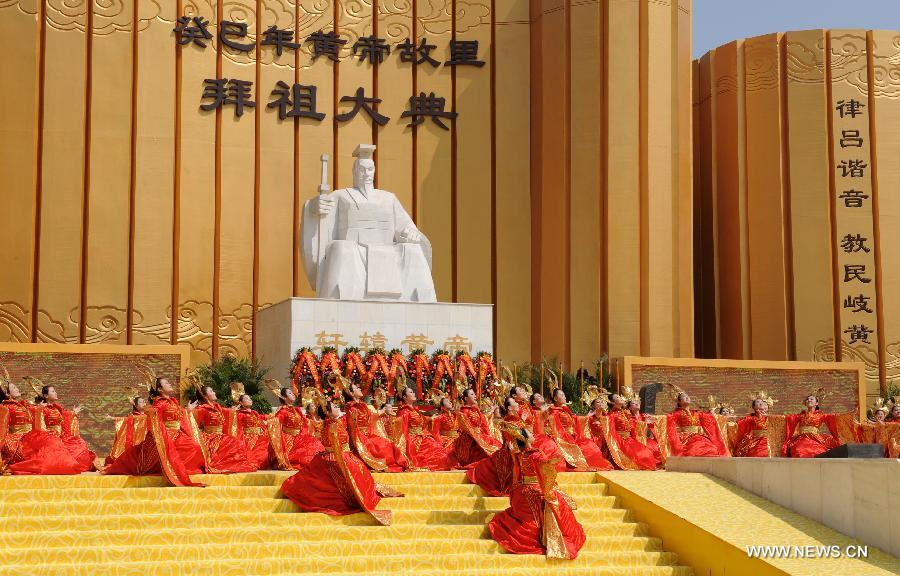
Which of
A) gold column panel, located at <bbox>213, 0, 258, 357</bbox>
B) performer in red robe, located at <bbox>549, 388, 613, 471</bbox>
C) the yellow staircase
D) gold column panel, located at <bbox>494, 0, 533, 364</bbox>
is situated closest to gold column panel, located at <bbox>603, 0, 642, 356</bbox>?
gold column panel, located at <bbox>494, 0, 533, 364</bbox>

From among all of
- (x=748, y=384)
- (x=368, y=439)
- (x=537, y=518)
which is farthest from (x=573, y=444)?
(x=748, y=384)

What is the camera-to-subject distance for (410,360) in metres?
12.6

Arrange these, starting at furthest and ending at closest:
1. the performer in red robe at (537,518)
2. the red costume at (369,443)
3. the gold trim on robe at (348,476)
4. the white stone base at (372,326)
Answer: the white stone base at (372,326) < the red costume at (369,443) < the gold trim on robe at (348,476) < the performer in red robe at (537,518)

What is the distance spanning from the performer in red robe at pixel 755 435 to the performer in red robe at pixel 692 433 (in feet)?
0.51

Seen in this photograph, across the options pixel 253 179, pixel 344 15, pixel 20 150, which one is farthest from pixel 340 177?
pixel 20 150

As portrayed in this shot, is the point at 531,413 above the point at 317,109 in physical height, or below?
below

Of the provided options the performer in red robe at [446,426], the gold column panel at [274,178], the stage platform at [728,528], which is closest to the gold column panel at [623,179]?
the gold column panel at [274,178]

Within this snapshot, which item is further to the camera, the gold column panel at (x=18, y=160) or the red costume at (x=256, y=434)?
the gold column panel at (x=18, y=160)

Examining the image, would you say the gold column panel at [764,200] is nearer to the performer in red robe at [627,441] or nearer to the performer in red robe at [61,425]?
the performer in red robe at [627,441]

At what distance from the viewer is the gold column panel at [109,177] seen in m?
15.6

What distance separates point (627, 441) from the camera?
10.3 m

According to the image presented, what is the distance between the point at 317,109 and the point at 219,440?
810 centimetres

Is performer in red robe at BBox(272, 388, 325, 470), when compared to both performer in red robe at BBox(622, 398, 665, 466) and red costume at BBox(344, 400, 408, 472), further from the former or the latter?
performer in red robe at BBox(622, 398, 665, 466)

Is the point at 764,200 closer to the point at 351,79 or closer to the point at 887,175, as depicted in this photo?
the point at 887,175
